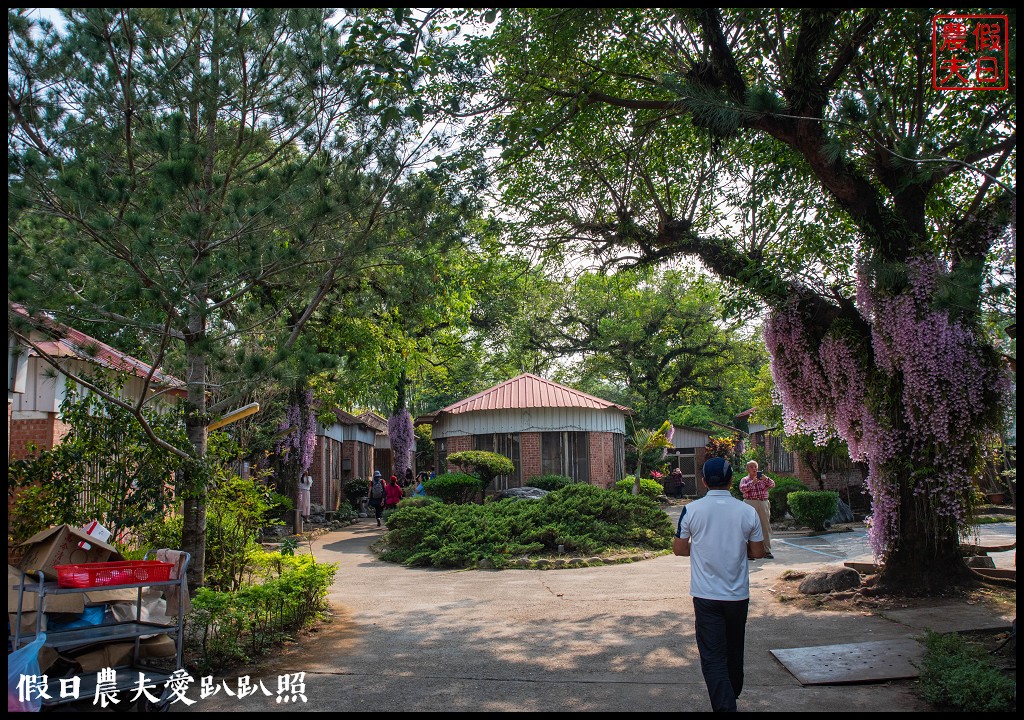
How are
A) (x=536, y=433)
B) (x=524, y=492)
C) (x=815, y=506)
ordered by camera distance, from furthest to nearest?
1. (x=536, y=433)
2. (x=524, y=492)
3. (x=815, y=506)

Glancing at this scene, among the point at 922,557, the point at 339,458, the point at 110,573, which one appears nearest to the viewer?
the point at 110,573

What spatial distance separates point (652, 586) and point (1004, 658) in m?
5.67

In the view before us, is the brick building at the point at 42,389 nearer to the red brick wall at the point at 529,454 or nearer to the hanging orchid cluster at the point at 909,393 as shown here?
the hanging orchid cluster at the point at 909,393

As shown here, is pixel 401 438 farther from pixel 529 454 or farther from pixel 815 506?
pixel 815 506

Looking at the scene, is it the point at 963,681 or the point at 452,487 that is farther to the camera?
the point at 452,487

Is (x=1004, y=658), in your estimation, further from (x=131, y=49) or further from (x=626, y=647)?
(x=131, y=49)

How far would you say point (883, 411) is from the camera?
8977 millimetres

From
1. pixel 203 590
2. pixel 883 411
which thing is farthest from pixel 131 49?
pixel 883 411

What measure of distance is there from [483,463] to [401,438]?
4.64 metres

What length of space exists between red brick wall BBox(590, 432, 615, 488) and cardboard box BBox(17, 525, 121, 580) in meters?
21.2

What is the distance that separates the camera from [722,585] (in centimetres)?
505

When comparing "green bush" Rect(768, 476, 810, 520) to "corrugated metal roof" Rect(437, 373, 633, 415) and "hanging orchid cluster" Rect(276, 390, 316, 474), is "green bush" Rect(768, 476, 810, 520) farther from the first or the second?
"hanging orchid cluster" Rect(276, 390, 316, 474)

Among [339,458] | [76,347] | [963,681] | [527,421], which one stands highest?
[76,347]

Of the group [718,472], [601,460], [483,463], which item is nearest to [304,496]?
[483,463]
